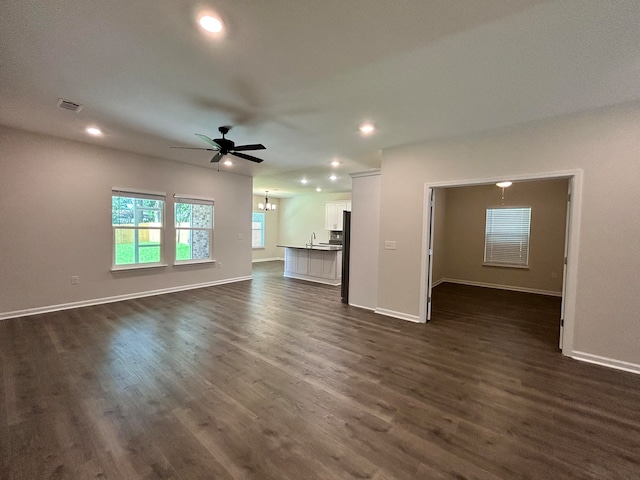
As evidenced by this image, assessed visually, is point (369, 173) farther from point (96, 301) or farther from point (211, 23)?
point (96, 301)

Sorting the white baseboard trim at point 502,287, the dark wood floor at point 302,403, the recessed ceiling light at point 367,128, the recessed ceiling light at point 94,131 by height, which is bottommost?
the dark wood floor at point 302,403

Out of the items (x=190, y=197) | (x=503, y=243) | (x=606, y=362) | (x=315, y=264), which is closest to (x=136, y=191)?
(x=190, y=197)

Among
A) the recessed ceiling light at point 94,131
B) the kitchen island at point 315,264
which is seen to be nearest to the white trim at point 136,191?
the recessed ceiling light at point 94,131

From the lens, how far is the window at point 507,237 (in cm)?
664

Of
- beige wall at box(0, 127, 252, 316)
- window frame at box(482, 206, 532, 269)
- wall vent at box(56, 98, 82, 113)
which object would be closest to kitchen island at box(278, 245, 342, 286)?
beige wall at box(0, 127, 252, 316)

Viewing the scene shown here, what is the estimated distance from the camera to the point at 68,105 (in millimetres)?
3195

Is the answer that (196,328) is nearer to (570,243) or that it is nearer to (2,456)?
(2,456)

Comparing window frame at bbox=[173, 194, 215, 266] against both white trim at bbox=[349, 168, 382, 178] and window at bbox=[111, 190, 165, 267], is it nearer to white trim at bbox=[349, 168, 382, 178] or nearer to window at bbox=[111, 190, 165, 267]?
window at bbox=[111, 190, 165, 267]

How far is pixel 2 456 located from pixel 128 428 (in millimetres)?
651

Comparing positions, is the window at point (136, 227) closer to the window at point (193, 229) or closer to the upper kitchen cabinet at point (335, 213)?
the window at point (193, 229)

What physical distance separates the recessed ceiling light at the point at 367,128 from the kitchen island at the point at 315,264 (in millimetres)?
3674

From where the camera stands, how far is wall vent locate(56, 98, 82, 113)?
3098 millimetres

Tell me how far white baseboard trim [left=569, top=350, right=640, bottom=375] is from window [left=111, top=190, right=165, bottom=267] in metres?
7.13

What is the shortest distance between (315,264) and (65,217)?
5238 mm
